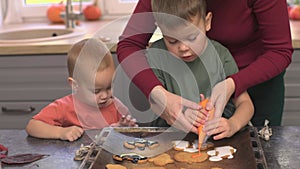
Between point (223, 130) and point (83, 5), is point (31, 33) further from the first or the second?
point (223, 130)

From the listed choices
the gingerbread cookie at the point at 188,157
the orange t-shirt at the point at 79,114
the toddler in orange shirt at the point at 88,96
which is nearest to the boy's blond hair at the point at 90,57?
the toddler in orange shirt at the point at 88,96

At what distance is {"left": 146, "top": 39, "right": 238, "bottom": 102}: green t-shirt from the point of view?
1.49m

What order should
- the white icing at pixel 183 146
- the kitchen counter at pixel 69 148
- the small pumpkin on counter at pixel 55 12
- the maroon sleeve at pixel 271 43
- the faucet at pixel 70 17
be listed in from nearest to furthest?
1. the kitchen counter at pixel 69 148
2. the white icing at pixel 183 146
3. the maroon sleeve at pixel 271 43
4. the faucet at pixel 70 17
5. the small pumpkin on counter at pixel 55 12

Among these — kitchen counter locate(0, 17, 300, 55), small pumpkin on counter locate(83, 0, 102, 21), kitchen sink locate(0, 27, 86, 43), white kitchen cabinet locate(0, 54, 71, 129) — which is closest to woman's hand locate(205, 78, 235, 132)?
kitchen counter locate(0, 17, 300, 55)

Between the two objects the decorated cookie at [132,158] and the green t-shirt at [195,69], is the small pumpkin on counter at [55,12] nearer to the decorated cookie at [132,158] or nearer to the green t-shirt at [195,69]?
the green t-shirt at [195,69]

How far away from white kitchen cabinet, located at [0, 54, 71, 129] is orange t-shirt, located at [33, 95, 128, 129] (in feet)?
2.44

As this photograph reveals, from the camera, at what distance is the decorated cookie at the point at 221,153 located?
1.21 m

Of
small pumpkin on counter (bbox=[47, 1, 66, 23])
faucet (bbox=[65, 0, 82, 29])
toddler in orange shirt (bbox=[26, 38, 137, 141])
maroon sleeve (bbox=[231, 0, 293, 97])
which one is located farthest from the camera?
small pumpkin on counter (bbox=[47, 1, 66, 23])

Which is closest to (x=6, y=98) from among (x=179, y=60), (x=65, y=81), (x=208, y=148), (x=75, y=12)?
(x=65, y=81)

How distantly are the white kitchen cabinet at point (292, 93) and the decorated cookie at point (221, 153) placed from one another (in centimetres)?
112

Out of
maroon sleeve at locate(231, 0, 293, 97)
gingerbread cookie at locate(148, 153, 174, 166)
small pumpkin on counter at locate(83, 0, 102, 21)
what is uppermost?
maroon sleeve at locate(231, 0, 293, 97)

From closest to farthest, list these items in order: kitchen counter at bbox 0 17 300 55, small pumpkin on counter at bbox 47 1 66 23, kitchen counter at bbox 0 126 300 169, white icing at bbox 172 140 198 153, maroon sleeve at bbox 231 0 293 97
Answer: kitchen counter at bbox 0 126 300 169 < white icing at bbox 172 140 198 153 < maroon sleeve at bbox 231 0 293 97 < kitchen counter at bbox 0 17 300 55 < small pumpkin on counter at bbox 47 1 66 23

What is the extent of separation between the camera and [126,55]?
59.1 inches

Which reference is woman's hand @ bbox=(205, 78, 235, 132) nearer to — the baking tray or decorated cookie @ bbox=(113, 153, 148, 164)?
the baking tray
